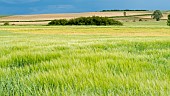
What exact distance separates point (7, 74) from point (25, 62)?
156 cm

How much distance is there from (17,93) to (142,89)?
932 mm

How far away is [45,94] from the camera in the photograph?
→ 225 cm

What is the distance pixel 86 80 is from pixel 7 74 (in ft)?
3.58

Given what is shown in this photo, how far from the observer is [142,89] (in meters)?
2.26

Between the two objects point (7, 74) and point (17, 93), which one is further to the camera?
point (7, 74)

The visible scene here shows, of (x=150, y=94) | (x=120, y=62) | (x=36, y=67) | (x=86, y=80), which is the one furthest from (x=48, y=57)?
(x=150, y=94)

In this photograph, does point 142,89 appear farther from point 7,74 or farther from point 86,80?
point 7,74

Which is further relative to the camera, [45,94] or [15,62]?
[15,62]

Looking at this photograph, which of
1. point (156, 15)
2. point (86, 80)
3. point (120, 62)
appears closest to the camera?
point (86, 80)

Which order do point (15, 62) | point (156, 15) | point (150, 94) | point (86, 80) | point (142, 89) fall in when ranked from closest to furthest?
point (150, 94) < point (142, 89) < point (86, 80) < point (15, 62) < point (156, 15)

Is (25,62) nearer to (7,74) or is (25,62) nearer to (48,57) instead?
(48,57)

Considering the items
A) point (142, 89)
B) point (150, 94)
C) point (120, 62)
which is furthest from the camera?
point (120, 62)

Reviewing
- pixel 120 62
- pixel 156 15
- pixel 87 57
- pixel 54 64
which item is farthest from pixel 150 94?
pixel 156 15

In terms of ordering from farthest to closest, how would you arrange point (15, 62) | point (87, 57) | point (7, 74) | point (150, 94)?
point (15, 62)
point (87, 57)
point (7, 74)
point (150, 94)
